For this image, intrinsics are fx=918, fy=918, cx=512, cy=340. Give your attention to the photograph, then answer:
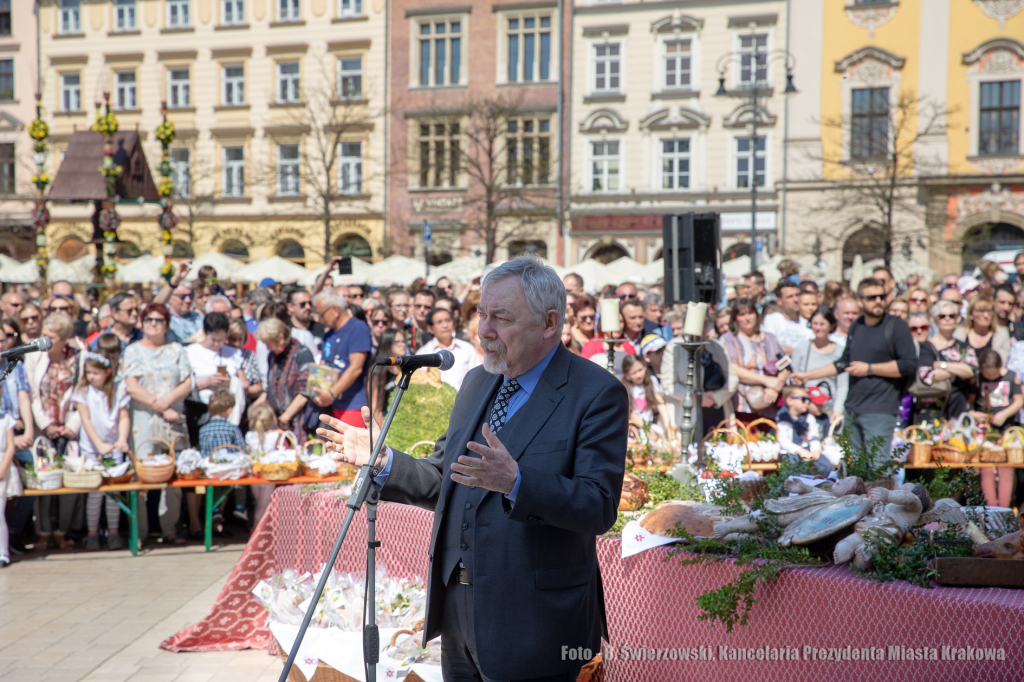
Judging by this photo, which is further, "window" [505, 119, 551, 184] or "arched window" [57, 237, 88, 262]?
"arched window" [57, 237, 88, 262]

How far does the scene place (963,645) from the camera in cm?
307

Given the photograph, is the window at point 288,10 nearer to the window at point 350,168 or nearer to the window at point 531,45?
the window at point 350,168

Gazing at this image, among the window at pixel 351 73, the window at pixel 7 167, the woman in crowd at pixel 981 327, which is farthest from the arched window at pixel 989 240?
the window at pixel 7 167

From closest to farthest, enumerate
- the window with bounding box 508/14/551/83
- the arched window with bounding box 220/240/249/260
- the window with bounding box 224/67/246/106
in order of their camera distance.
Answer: the window with bounding box 508/14/551/83, the window with bounding box 224/67/246/106, the arched window with bounding box 220/240/249/260

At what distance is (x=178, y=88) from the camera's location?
1309 inches

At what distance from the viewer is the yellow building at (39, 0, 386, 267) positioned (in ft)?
104

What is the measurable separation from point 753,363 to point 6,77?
118 feet

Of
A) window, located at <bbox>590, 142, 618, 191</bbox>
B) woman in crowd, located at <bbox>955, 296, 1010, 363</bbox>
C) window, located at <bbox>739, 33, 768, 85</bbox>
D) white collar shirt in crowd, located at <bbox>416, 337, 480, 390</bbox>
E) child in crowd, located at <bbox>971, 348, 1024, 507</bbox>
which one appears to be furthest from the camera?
window, located at <bbox>590, 142, 618, 191</bbox>

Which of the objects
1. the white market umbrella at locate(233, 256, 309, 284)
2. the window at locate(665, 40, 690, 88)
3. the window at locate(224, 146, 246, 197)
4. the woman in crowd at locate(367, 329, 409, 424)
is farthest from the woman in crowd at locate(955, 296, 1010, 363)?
the window at locate(224, 146, 246, 197)

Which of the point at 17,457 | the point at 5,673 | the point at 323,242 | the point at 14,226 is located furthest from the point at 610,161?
the point at 5,673

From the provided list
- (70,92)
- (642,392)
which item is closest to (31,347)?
(642,392)

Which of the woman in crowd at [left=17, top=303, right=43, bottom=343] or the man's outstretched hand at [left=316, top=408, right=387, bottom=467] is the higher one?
the woman in crowd at [left=17, top=303, right=43, bottom=343]

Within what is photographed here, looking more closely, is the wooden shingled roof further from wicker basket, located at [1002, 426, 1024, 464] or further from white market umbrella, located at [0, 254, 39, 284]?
wicker basket, located at [1002, 426, 1024, 464]

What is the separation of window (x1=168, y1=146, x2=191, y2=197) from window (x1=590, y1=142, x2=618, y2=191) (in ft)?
45.7
